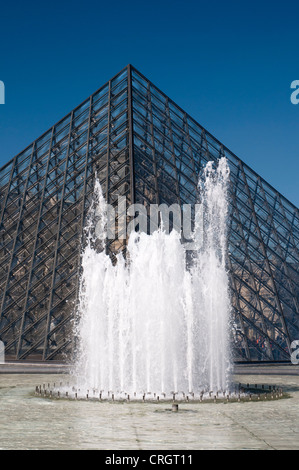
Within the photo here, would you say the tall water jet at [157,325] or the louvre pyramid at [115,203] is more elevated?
the louvre pyramid at [115,203]

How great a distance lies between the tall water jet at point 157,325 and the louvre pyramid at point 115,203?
498 centimetres

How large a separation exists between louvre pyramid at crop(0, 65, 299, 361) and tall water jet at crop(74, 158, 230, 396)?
4985mm

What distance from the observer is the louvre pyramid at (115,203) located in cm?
2438

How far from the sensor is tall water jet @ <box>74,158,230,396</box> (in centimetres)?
1534

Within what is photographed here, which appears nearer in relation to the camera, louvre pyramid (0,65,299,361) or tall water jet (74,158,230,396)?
tall water jet (74,158,230,396)

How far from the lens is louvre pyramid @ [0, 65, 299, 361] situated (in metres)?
24.4

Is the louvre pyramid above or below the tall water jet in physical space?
above

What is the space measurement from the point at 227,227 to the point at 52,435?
19902 millimetres

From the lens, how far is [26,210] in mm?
29531

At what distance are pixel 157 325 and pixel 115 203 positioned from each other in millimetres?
11255

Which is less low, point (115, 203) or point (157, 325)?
point (115, 203)

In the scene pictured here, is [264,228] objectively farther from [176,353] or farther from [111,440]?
[111,440]

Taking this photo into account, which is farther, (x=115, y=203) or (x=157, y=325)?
(x=115, y=203)

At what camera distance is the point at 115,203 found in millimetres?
26406
